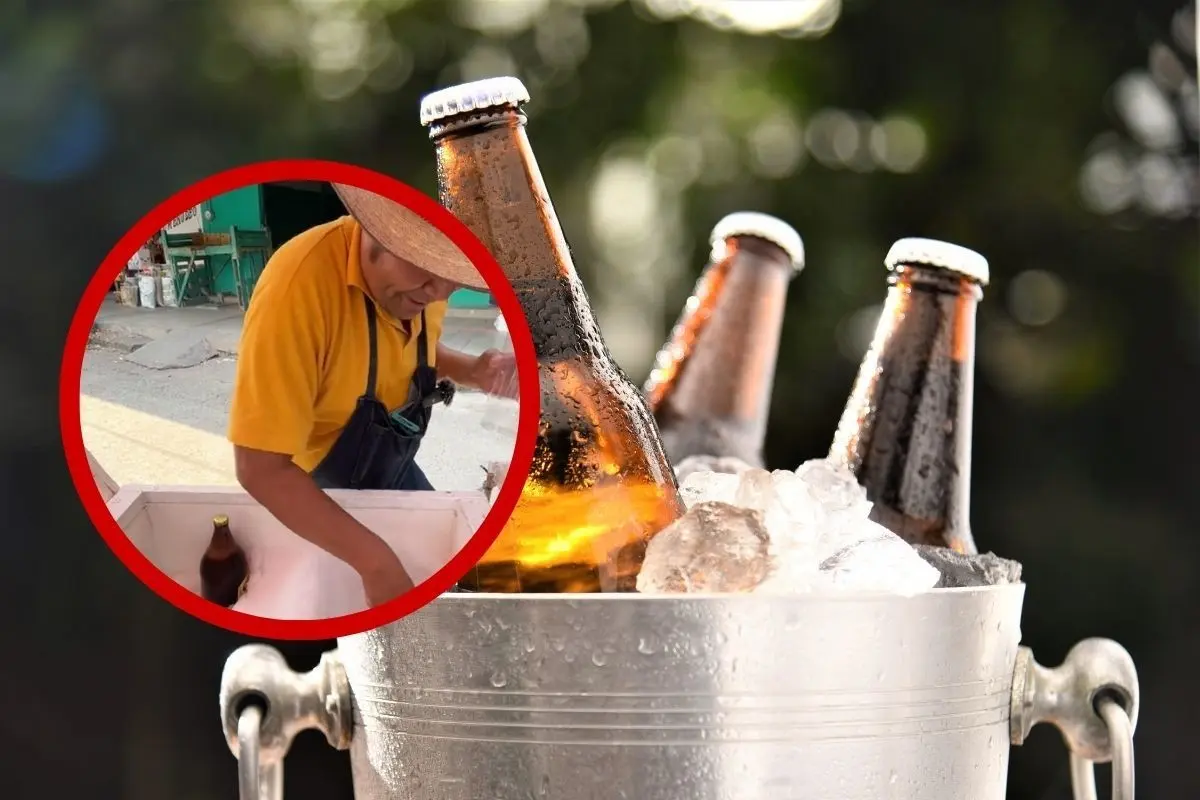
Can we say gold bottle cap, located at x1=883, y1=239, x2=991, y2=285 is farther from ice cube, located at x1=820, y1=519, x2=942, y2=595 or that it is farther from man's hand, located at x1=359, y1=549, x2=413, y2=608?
man's hand, located at x1=359, y1=549, x2=413, y2=608

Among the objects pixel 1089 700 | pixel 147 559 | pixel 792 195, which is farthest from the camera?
pixel 792 195

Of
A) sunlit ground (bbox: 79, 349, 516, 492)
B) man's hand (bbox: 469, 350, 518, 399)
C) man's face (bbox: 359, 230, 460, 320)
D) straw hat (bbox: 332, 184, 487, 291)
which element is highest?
straw hat (bbox: 332, 184, 487, 291)

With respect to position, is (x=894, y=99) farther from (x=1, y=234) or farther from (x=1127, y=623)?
(x=1, y=234)

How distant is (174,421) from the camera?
406 millimetres

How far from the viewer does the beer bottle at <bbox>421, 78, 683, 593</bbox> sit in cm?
48

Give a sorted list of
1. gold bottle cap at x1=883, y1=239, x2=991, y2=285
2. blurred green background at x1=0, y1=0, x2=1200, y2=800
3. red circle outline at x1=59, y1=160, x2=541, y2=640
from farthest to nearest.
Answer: blurred green background at x1=0, y1=0, x2=1200, y2=800, gold bottle cap at x1=883, y1=239, x2=991, y2=285, red circle outline at x1=59, y1=160, x2=541, y2=640

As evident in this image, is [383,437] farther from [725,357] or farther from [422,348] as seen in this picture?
[725,357]

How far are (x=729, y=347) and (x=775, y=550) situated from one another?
0.86 ft

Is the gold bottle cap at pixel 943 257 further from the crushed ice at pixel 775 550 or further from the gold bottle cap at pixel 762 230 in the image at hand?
the crushed ice at pixel 775 550

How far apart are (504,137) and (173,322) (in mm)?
162

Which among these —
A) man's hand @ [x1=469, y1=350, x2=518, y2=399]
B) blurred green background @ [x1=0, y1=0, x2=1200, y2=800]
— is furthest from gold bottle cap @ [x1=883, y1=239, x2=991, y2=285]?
blurred green background @ [x1=0, y1=0, x2=1200, y2=800]

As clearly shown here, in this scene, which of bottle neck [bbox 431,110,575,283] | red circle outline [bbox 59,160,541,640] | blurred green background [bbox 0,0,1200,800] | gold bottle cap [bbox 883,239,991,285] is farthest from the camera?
blurred green background [bbox 0,0,1200,800]

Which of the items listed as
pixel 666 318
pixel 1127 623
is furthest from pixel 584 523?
pixel 1127 623

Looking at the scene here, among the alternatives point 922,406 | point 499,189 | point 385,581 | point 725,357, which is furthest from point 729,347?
point 385,581
